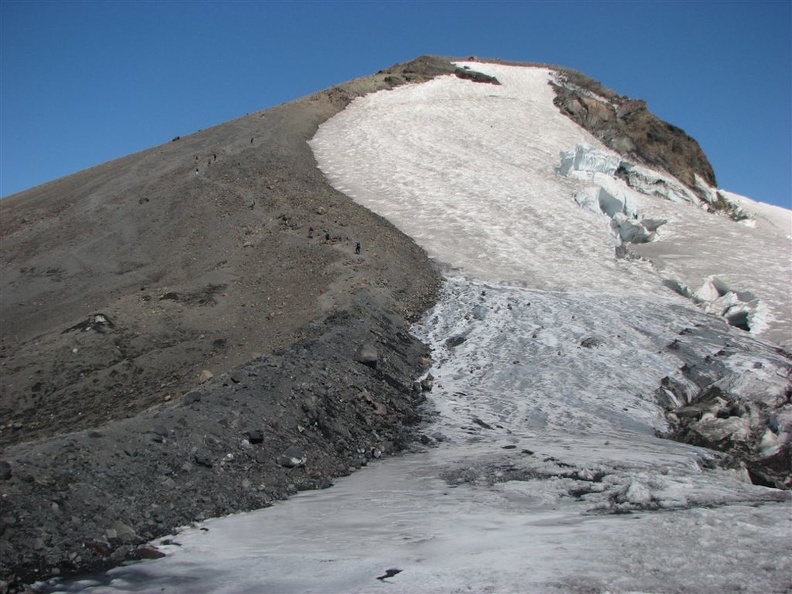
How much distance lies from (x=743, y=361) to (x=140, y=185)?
16.2 metres

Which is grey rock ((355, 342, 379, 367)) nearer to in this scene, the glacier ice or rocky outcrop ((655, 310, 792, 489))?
rocky outcrop ((655, 310, 792, 489))

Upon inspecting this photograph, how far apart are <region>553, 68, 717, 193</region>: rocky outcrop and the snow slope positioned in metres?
3.67

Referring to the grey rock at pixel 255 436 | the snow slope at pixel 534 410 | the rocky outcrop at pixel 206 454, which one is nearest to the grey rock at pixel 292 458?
the rocky outcrop at pixel 206 454

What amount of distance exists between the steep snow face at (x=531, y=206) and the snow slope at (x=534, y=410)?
93 mm

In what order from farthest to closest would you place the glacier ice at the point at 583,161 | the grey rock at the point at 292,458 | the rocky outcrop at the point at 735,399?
the glacier ice at the point at 583,161 < the rocky outcrop at the point at 735,399 < the grey rock at the point at 292,458

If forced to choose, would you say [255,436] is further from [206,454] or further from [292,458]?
[206,454]

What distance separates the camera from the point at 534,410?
11.0 m

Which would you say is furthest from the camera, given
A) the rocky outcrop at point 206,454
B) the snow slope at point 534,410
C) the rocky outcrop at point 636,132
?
the rocky outcrop at point 636,132

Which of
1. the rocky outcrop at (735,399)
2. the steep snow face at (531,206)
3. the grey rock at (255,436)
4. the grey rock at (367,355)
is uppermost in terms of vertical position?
the steep snow face at (531,206)

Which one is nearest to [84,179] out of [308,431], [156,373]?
[156,373]

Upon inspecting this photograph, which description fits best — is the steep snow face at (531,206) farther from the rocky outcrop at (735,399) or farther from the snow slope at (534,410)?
the rocky outcrop at (735,399)

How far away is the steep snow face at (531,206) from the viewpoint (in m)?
17.3

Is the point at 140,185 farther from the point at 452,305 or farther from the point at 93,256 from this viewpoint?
the point at 452,305

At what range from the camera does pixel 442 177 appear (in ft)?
74.7
